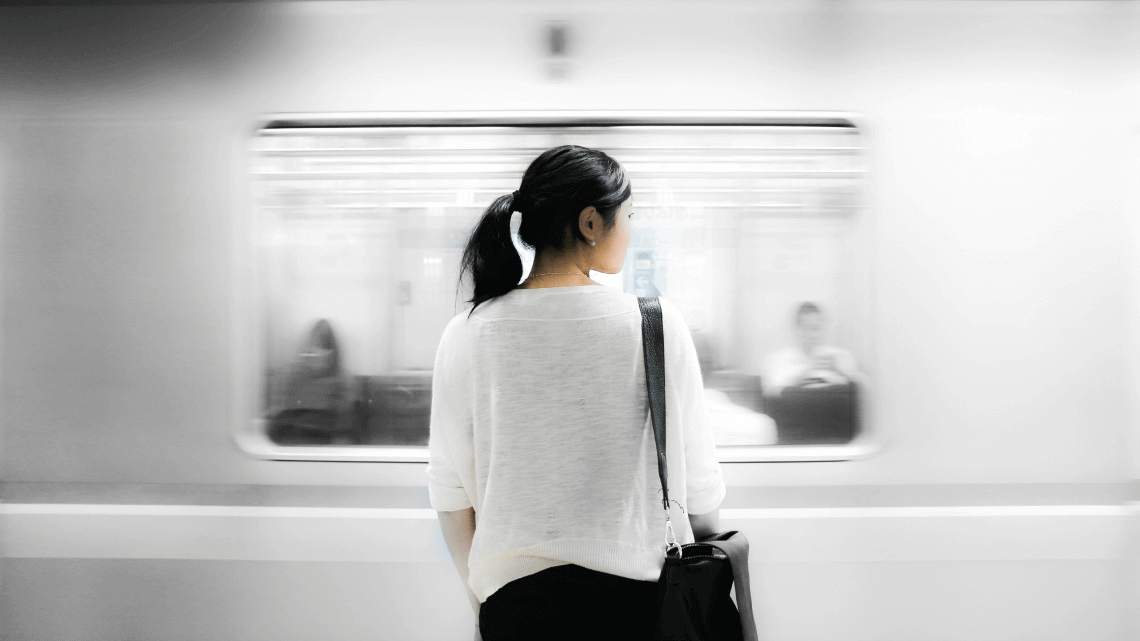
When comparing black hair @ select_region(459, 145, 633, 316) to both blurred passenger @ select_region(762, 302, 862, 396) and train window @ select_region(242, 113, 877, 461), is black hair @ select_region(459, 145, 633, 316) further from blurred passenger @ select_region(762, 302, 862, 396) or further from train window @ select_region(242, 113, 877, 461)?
blurred passenger @ select_region(762, 302, 862, 396)

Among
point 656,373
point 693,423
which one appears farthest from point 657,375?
point 693,423

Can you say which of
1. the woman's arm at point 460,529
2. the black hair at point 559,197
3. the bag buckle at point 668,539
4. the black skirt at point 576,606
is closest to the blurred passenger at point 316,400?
the woman's arm at point 460,529

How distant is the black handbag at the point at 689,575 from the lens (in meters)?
1.06

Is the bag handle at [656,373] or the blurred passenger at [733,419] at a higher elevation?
the bag handle at [656,373]

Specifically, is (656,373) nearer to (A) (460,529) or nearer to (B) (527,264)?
(A) (460,529)

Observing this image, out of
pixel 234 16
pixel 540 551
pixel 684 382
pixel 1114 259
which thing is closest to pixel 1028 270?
pixel 1114 259

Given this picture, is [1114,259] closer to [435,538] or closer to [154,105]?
[435,538]

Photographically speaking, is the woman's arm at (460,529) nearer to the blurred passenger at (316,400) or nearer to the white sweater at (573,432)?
the white sweater at (573,432)

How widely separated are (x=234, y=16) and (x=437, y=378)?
1526 millimetres

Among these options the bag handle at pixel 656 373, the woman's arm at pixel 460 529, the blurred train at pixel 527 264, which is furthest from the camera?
the blurred train at pixel 527 264

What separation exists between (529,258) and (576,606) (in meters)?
1.12

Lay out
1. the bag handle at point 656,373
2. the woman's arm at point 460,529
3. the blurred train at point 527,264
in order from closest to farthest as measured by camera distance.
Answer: the bag handle at point 656,373
the woman's arm at point 460,529
the blurred train at point 527,264

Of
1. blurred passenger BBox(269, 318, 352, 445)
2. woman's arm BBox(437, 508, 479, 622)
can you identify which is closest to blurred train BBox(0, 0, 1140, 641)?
blurred passenger BBox(269, 318, 352, 445)

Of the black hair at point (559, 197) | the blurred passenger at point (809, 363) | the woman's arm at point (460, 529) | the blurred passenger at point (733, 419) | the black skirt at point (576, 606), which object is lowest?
the black skirt at point (576, 606)
